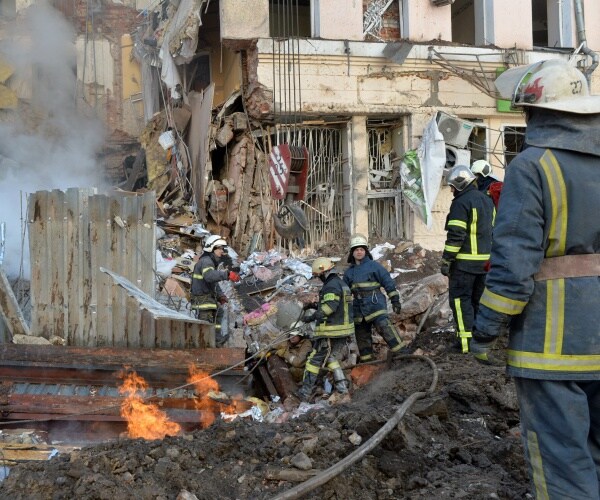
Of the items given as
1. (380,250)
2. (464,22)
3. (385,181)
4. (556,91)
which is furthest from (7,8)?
(556,91)

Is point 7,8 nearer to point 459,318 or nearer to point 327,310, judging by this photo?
point 327,310

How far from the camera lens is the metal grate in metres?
13.0

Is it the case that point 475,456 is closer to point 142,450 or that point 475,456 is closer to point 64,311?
point 142,450

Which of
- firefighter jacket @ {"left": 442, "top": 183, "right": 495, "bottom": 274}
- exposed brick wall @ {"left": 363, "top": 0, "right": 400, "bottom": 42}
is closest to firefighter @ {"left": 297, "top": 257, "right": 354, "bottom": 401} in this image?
firefighter jacket @ {"left": 442, "top": 183, "right": 495, "bottom": 274}

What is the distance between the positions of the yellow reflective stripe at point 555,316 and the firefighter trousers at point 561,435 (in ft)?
0.52

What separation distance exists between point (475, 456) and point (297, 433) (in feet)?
3.86

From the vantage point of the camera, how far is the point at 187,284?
1106cm

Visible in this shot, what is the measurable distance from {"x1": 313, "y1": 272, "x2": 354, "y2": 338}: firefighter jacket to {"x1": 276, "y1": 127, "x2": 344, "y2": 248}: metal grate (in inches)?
197

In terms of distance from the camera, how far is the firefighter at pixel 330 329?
780cm

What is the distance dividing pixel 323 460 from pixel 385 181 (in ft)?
32.1

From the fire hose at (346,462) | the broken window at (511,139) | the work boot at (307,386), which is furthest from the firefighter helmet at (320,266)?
the broken window at (511,139)

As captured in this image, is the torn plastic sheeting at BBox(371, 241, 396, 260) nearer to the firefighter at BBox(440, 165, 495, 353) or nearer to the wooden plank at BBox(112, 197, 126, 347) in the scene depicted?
the firefighter at BBox(440, 165, 495, 353)

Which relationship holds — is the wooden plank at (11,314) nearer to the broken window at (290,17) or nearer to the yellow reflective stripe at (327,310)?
the yellow reflective stripe at (327,310)

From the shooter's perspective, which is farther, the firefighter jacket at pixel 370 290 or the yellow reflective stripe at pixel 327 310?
the firefighter jacket at pixel 370 290
